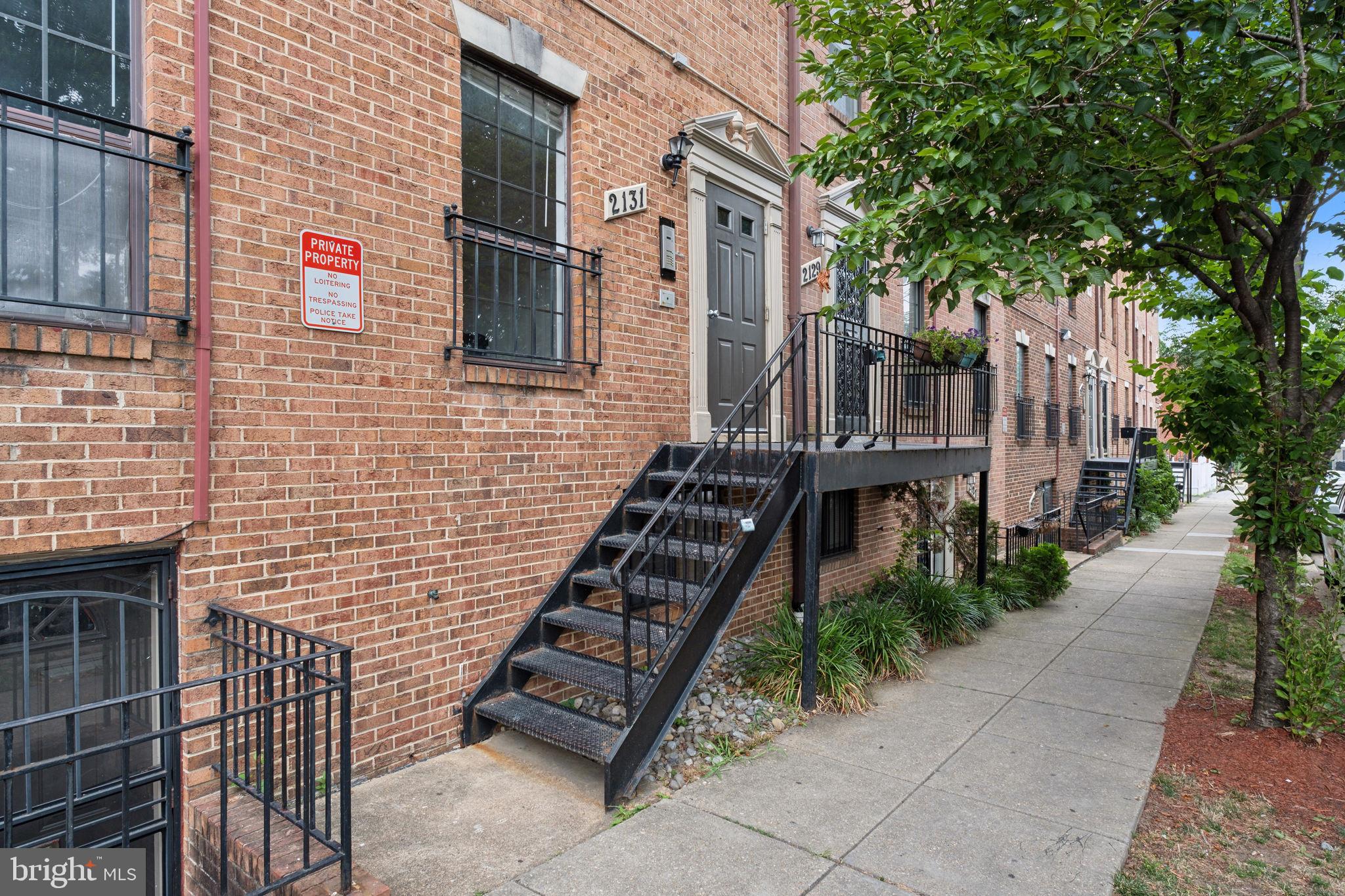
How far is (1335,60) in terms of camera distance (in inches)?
142

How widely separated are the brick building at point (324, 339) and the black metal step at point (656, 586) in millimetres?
265

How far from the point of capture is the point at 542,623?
15.8 feet

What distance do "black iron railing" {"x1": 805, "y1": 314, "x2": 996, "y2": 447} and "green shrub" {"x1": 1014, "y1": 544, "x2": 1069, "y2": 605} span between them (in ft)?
5.00

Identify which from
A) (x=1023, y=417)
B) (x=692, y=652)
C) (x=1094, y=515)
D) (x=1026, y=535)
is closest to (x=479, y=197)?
(x=692, y=652)

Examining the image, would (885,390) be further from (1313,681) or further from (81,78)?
(81,78)

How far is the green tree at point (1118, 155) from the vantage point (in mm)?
3955

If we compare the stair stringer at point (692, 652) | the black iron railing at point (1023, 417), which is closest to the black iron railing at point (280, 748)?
the stair stringer at point (692, 652)

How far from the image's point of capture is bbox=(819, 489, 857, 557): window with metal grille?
25.7 ft

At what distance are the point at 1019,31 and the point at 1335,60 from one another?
5.05 feet

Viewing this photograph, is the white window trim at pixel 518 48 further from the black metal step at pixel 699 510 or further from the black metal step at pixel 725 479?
the black metal step at pixel 699 510

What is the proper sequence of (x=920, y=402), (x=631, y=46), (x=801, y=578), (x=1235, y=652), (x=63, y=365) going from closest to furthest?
(x=63, y=365), (x=631, y=46), (x=1235, y=652), (x=801, y=578), (x=920, y=402)

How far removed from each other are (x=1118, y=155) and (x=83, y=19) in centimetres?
557

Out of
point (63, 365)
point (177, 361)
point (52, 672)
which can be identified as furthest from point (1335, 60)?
point (52, 672)

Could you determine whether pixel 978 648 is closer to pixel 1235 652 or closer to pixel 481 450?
pixel 1235 652
